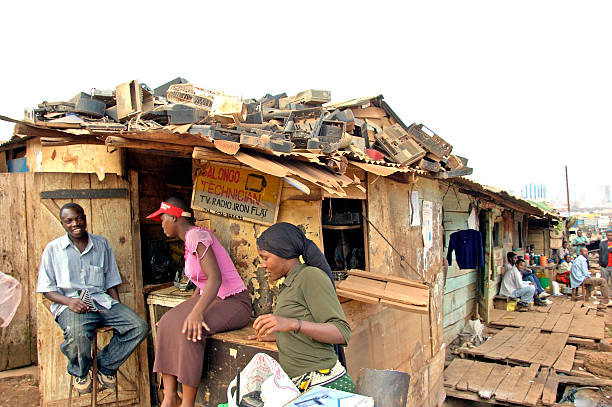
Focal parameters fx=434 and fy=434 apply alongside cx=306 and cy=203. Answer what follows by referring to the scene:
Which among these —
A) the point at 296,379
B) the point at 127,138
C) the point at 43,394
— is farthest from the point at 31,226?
the point at 296,379

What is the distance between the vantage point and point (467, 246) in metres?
8.43

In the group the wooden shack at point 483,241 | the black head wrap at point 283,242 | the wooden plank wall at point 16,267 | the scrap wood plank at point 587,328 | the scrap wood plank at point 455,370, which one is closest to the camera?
the black head wrap at point 283,242

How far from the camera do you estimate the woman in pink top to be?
3.47 metres

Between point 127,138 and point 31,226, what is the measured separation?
2426mm

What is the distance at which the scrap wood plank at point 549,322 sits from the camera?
1031cm

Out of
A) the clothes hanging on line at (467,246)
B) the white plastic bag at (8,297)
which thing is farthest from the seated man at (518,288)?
the white plastic bag at (8,297)

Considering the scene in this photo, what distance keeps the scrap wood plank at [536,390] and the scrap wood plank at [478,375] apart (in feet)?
2.28

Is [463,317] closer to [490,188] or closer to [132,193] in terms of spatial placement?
[490,188]

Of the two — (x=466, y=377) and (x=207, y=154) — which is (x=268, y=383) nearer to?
(x=207, y=154)

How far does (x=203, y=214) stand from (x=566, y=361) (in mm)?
7382

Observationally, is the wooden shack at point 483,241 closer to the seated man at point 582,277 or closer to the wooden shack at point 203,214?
the seated man at point 582,277

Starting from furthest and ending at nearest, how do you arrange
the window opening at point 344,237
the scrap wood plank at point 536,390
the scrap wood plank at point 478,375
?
the scrap wood plank at point 478,375, the scrap wood plank at point 536,390, the window opening at point 344,237

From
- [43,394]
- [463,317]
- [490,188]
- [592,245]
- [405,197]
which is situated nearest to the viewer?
[43,394]

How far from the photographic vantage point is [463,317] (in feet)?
33.3
